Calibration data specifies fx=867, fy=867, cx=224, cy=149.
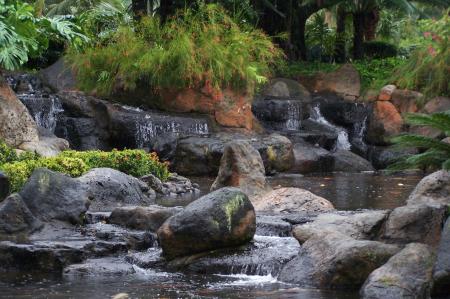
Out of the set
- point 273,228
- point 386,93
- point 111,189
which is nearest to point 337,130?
point 386,93

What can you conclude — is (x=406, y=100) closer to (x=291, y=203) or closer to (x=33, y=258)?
(x=291, y=203)

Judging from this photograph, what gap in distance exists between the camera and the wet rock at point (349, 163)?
20922 millimetres

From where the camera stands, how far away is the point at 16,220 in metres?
10.8

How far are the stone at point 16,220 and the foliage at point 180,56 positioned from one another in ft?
34.2

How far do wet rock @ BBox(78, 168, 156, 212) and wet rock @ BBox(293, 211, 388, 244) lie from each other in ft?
14.5

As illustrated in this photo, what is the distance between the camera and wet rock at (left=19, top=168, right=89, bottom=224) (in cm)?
1127

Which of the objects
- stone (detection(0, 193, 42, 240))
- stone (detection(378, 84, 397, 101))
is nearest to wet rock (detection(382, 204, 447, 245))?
stone (detection(0, 193, 42, 240))

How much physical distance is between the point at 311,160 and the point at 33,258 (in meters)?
11.2

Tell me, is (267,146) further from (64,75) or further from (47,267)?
(47,267)

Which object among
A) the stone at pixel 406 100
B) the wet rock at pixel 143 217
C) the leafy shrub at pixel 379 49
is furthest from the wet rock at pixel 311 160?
the leafy shrub at pixel 379 49

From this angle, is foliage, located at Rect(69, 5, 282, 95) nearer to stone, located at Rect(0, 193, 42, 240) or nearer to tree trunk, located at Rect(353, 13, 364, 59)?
tree trunk, located at Rect(353, 13, 364, 59)

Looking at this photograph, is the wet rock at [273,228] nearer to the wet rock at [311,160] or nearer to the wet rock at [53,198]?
the wet rock at [53,198]

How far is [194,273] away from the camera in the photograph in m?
9.85

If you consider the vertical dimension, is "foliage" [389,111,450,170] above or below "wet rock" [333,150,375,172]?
above
